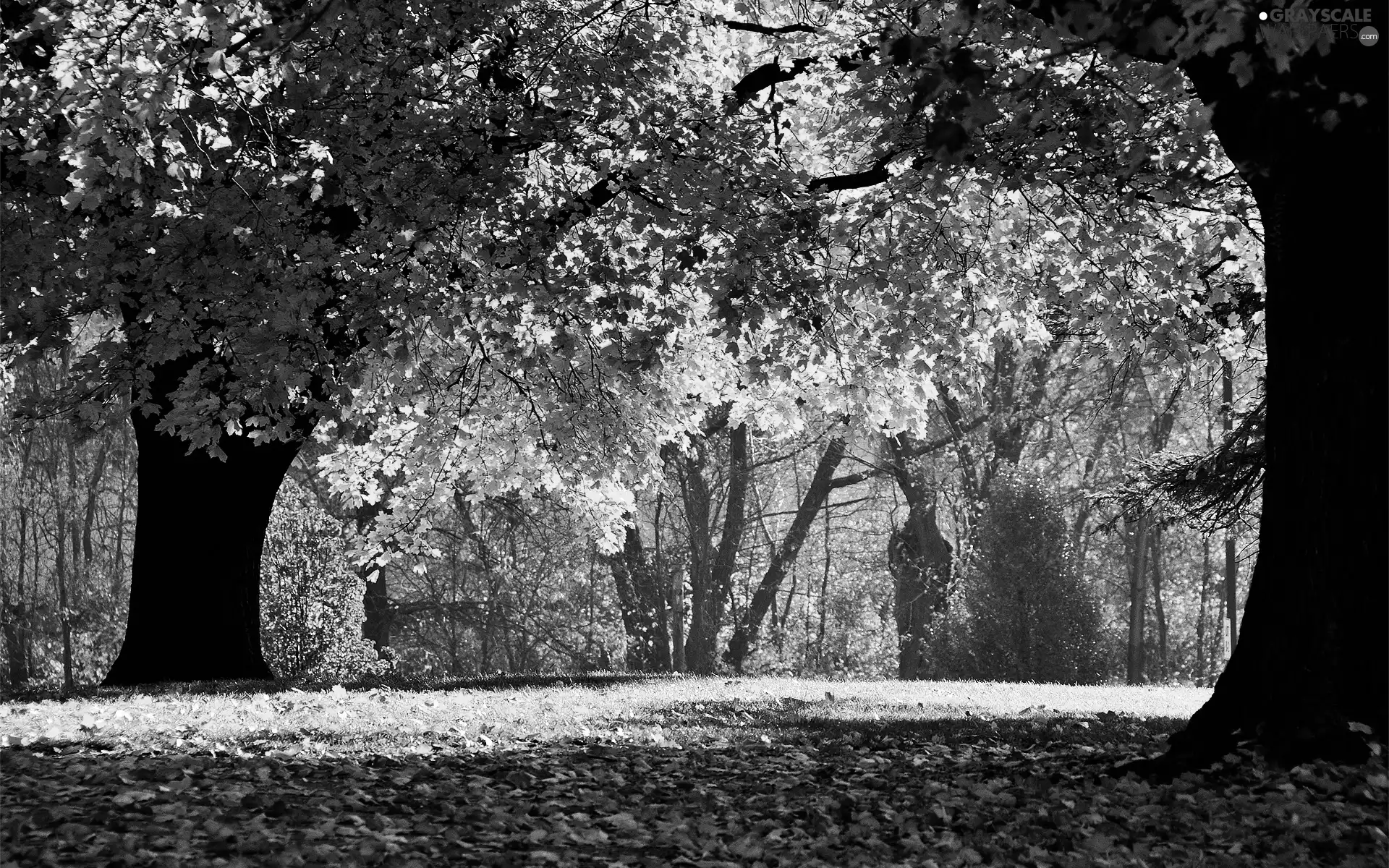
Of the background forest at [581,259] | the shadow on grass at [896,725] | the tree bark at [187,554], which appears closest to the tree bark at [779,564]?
the background forest at [581,259]

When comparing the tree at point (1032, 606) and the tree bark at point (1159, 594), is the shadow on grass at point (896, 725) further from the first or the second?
the tree bark at point (1159, 594)

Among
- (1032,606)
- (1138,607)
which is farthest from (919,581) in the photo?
(1032,606)

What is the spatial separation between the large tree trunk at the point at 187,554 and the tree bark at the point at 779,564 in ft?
52.9

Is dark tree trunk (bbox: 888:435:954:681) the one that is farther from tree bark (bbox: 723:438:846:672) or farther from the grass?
the grass

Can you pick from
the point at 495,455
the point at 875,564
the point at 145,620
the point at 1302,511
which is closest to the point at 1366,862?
the point at 1302,511

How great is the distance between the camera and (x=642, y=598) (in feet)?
86.6

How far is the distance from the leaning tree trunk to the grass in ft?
11.8

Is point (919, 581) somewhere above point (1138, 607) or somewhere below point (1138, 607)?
above

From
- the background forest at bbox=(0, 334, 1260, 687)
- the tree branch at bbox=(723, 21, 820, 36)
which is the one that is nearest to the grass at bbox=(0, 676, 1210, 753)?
the tree branch at bbox=(723, 21, 820, 36)

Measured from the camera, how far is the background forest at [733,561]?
1000 inches

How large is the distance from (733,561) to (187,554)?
15.4 meters

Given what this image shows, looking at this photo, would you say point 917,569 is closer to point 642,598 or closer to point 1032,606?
point 642,598

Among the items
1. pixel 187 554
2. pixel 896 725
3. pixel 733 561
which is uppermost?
pixel 187 554

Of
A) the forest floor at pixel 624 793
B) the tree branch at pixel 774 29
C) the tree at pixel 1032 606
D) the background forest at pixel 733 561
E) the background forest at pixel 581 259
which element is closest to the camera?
the forest floor at pixel 624 793
